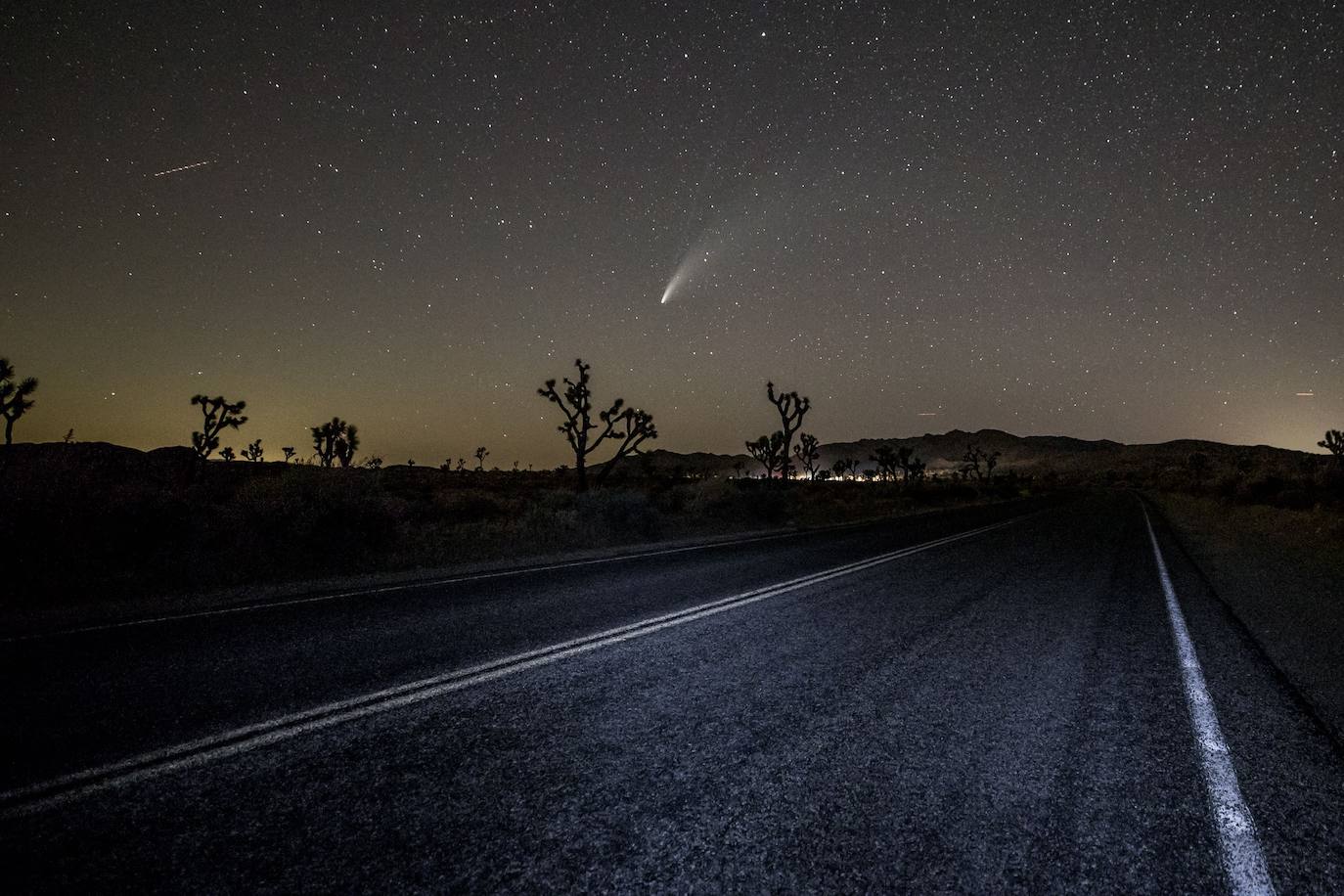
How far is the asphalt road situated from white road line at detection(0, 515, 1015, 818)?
20 millimetres

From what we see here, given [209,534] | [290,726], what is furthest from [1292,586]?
[209,534]

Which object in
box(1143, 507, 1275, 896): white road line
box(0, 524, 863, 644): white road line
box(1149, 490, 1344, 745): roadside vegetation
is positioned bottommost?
box(1149, 490, 1344, 745): roadside vegetation

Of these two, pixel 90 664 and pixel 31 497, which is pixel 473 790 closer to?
pixel 90 664

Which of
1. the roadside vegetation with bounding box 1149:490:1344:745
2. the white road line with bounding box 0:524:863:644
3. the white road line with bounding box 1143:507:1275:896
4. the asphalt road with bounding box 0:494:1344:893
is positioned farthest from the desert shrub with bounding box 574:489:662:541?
the white road line with bounding box 1143:507:1275:896

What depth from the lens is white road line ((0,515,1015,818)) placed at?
254 centimetres

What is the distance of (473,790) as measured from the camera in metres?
2.63

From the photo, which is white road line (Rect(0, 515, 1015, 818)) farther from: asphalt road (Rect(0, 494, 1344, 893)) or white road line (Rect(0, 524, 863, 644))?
white road line (Rect(0, 524, 863, 644))

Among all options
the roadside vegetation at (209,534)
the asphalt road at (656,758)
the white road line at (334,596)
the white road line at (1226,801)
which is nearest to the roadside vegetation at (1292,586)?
the asphalt road at (656,758)

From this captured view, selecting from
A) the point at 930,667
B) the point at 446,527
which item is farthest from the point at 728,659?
the point at 446,527

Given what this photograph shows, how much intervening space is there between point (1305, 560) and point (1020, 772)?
1349cm

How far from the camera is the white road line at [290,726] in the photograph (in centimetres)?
254

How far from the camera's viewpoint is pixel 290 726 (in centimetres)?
323

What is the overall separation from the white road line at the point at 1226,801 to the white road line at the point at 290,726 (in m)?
3.77

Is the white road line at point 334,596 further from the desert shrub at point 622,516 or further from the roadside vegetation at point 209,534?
the desert shrub at point 622,516
